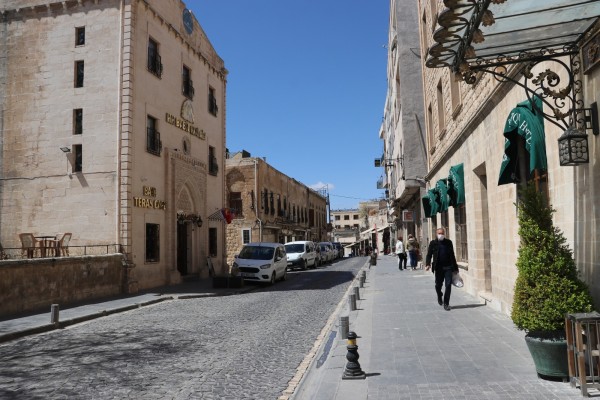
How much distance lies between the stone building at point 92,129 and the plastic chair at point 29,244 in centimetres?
50

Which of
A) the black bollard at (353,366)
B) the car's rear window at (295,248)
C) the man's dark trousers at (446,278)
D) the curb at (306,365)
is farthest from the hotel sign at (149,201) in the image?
the black bollard at (353,366)

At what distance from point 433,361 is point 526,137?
134 inches

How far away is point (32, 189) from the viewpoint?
19766mm

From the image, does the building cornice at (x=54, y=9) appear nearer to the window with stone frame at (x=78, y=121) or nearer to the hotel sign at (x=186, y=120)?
the hotel sign at (x=186, y=120)

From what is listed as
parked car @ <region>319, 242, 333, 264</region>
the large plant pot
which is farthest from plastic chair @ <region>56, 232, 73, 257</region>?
parked car @ <region>319, 242, 333, 264</region>

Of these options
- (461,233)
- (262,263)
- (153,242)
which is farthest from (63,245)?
(461,233)

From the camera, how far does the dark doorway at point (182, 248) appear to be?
78.3 feet

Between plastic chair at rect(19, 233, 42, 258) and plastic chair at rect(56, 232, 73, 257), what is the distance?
706 millimetres

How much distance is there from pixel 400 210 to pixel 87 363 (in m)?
35.1

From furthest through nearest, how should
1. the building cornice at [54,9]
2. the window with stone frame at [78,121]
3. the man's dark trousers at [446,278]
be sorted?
the building cornice at [54,9] < the window with stone frame at [78,121] < the man's dark trousers at [446,278]

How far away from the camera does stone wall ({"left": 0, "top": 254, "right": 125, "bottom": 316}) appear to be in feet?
42.1

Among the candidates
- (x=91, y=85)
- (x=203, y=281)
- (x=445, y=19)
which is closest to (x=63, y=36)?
(x=91, y=85)

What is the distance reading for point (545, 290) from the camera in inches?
206

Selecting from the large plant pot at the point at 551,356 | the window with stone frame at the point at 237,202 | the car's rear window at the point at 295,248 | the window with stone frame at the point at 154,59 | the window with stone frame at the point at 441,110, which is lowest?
the large plant pot at the point at 551,356
